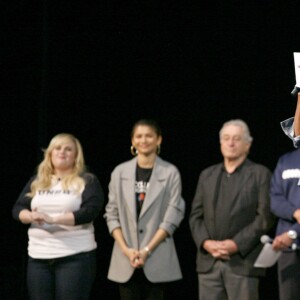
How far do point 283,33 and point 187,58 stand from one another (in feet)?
2.24

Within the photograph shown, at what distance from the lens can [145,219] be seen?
12.9 feet

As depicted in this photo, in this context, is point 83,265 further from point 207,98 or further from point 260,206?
point 207,98

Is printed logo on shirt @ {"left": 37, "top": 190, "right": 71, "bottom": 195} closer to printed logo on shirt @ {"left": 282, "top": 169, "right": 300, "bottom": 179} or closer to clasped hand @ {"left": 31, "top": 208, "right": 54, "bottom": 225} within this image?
clasped hand @ {"left": 31, "top": 208, "right": 54, "bottom": 225}

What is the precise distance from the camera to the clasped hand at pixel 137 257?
151 inches

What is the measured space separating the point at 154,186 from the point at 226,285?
27.3 inches

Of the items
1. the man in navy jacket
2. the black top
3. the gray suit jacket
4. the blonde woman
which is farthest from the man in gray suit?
the blonde woman

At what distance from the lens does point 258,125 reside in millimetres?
4602

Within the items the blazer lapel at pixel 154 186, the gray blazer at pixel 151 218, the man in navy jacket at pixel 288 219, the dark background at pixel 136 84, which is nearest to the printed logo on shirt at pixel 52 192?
the gray blazer at pixel 151 218

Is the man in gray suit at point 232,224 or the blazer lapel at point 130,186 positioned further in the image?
the blazer lapel at point 130,186

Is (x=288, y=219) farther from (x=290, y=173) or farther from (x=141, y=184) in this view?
(x=141, y=184)

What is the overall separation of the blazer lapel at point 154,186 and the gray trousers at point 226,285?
1.66 feet

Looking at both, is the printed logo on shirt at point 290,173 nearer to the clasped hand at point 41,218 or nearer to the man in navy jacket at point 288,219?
the man in navy jacket at point 288,219

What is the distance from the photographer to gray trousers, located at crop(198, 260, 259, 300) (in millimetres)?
3742

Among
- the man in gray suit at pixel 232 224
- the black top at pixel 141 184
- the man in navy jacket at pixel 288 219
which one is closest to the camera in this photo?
the man in navy jacket at pixel 288 219
